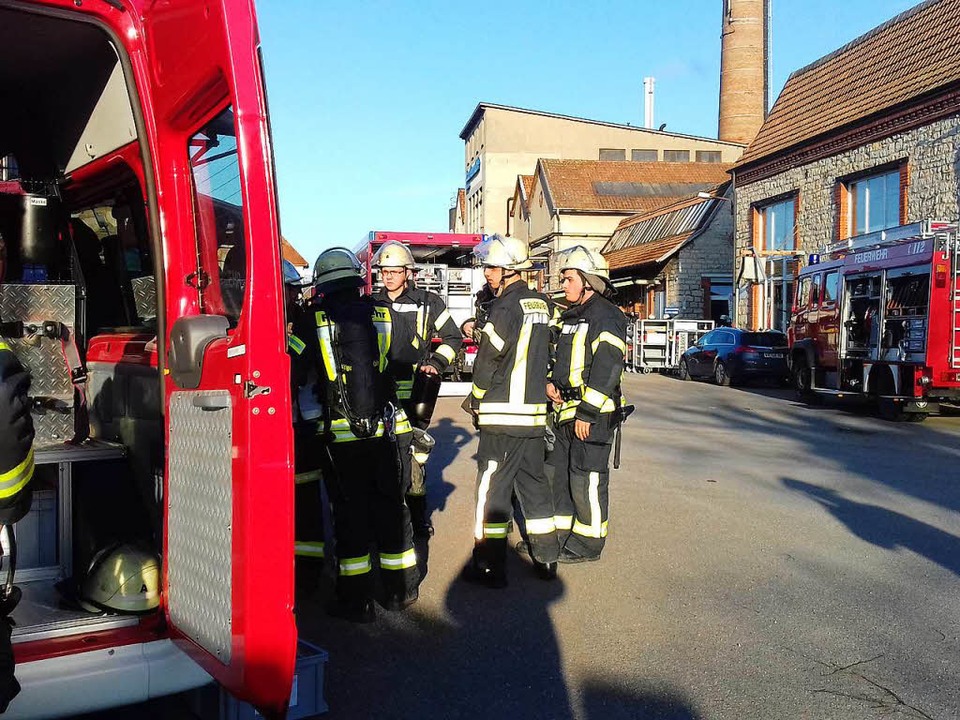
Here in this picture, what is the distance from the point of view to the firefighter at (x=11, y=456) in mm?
2410

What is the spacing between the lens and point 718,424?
14188mm

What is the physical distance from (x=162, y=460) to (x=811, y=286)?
1658cm

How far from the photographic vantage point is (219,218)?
3.37m

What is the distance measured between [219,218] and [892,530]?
576cm

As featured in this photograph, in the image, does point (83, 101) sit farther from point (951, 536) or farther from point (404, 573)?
point (951, 536)

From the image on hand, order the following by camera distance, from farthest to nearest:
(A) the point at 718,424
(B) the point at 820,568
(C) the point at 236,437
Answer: (A) the point at 718,424 → (B) the point at 820,568 → (C) the point at 236,437

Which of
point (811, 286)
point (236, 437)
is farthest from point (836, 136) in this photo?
point (236, 437)

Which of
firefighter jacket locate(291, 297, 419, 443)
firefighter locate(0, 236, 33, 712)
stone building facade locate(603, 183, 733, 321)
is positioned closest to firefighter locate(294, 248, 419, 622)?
firefighter jacket locate(291, 297, 419, 443)

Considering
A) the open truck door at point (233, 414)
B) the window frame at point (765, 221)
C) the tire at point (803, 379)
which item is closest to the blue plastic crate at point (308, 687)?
the open truck door at point (233, 414)

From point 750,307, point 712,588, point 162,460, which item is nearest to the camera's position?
point 162,460

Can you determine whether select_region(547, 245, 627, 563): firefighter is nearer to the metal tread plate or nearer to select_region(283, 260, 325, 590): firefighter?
select_region(283, 260, 325, 590): firefighter

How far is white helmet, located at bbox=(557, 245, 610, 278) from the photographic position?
6000 millimetres

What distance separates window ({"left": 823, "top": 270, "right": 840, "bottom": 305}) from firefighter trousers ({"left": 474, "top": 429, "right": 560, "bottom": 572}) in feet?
42.3

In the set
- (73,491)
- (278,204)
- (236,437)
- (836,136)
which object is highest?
(836,136)
